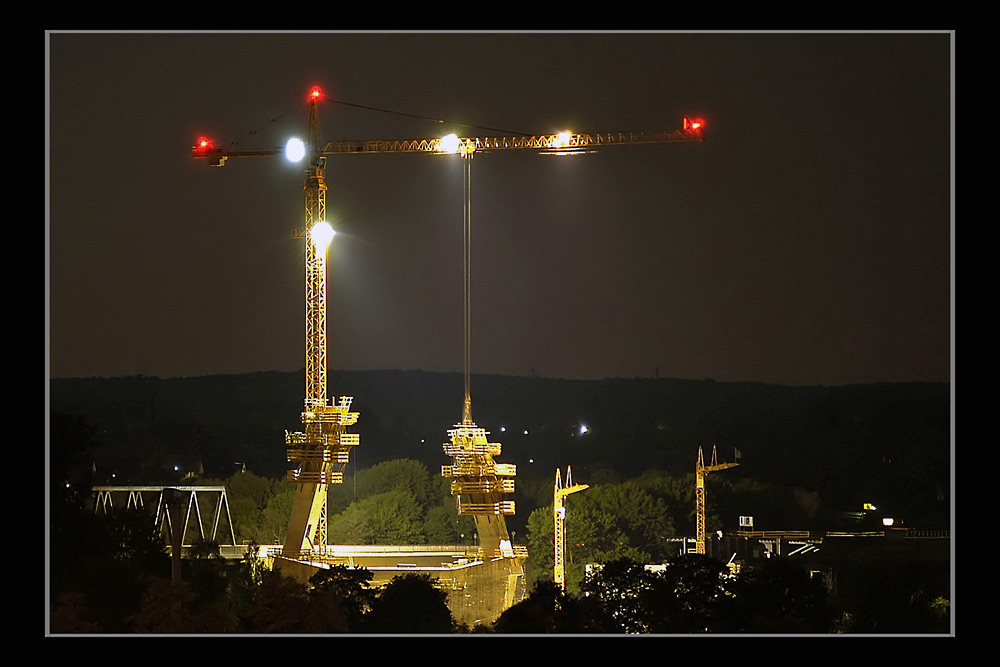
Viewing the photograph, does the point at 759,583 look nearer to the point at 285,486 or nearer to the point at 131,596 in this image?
the point at 131,596

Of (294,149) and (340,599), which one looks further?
(294,149)

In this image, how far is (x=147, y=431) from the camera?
20.2m

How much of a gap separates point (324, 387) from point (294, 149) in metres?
3.25

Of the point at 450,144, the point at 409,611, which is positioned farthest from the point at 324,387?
the point at 409,611

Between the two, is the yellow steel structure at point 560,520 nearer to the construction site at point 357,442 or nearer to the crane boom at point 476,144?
the construction site at point 357,442

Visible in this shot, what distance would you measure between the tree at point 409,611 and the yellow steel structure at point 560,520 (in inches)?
222

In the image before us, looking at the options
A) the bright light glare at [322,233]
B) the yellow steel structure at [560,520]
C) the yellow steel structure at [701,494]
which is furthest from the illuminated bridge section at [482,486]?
the bright light glare at [322,233]

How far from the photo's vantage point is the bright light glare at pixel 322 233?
1834 cm

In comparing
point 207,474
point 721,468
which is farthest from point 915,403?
point 207,474

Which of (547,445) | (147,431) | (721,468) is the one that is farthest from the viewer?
(547,445)

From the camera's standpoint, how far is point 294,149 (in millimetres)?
17781

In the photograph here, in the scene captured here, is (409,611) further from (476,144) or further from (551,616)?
(476,144)

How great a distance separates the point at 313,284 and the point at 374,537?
466cm

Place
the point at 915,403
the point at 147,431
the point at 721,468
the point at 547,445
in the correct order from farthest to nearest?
1. the point at 547,445
2. the point at 721,468
3. the point at 147,431
4. the point at 915,403
